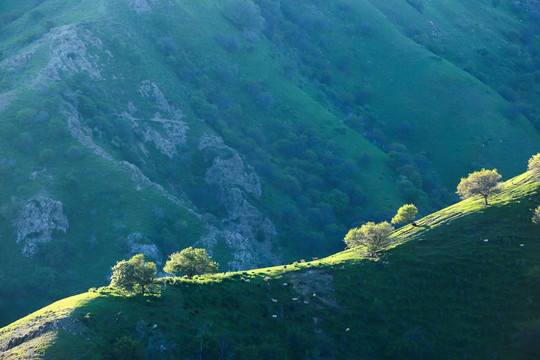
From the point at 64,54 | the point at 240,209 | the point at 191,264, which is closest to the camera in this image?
the point at 191,264

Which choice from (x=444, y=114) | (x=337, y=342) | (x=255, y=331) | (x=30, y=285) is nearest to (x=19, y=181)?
(x=30, y=285)

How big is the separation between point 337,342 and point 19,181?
84233 mm

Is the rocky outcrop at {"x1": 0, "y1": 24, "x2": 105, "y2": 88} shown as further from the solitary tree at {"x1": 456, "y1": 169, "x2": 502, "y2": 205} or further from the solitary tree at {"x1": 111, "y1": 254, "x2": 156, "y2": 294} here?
the solitary tree at {"x1": 456, "y1": 169, "x2": 502, "y2": 205}

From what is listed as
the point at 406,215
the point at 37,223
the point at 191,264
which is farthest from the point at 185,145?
the point at 191,264

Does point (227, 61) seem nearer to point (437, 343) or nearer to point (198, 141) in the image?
point (198, 141)

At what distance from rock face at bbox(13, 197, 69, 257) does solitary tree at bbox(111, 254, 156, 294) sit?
52.2 meters

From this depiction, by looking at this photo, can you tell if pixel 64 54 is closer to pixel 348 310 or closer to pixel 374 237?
pixel 374 237

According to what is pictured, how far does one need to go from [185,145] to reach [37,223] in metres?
46.8

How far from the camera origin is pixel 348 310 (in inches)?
3113

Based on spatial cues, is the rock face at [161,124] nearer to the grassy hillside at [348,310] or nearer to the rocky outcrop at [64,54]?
the rocky outcrop at [64,54]

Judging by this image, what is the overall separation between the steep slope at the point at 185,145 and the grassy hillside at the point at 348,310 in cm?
4417

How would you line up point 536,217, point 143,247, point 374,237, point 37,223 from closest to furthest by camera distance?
point 536,217
point 374,237
point 143,247
point 37,223

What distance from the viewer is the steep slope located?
119 metres

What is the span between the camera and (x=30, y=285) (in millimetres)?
108688
